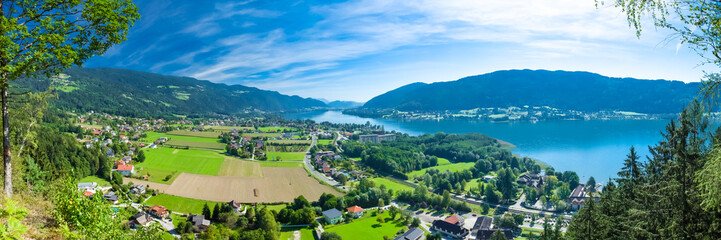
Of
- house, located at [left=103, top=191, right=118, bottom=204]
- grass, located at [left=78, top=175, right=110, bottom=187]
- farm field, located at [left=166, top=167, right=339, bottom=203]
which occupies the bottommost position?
farm field, located at [left=166, top=167, right=339, bottom=203]

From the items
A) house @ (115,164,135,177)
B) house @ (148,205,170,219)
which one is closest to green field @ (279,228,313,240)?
house @ (148,205,170,219)

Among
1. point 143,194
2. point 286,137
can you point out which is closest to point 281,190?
point 143,194

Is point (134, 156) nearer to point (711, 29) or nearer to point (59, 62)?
point (59, 62)

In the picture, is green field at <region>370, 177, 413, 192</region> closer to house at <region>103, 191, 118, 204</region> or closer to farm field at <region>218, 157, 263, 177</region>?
farm field at <region>218, 157, 263, 177</region>

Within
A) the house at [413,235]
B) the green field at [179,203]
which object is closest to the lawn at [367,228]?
the house at [413,235]

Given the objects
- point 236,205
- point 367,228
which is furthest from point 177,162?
point 367,228

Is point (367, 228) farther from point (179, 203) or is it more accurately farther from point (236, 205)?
point (179, 203)
